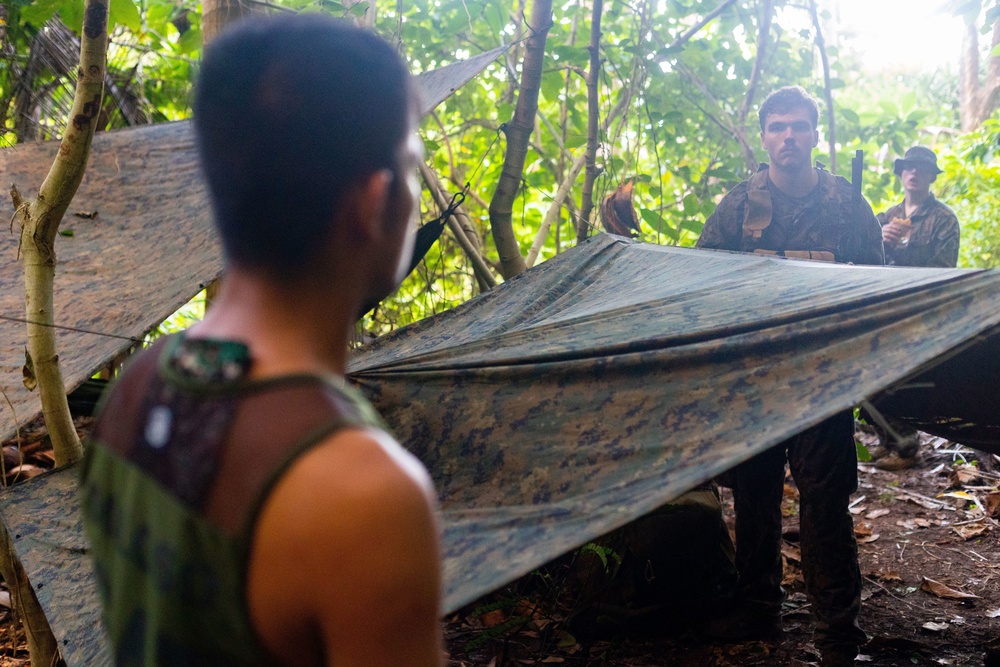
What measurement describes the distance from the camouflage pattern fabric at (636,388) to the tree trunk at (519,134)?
154 cm

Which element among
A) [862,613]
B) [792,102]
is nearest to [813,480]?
[862,613]

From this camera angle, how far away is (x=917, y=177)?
4930mm

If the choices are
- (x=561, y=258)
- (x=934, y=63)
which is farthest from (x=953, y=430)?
(x=934, y=63)

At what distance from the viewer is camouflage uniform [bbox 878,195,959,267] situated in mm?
4457

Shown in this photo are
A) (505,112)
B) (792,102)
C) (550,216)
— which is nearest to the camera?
(792,102)

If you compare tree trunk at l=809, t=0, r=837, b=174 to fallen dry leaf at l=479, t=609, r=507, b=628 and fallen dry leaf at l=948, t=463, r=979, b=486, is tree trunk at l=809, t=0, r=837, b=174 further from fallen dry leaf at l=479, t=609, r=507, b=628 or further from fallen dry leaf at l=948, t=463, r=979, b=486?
fallen dry leaf at l=479, t=609, r=507, b=628

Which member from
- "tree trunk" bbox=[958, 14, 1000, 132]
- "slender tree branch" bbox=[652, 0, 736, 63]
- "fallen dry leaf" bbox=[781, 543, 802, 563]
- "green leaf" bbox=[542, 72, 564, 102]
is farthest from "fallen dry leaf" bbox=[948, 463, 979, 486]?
"tree trunk" bbox=[958, 14, 1000, 132]

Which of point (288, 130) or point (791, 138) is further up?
point (791, 138)

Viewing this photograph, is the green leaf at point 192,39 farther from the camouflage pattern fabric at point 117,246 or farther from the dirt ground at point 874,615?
the dirt ground at point 874,615

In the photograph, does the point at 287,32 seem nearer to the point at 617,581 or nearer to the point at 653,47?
the point at 617,581

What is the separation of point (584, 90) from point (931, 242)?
246 cm

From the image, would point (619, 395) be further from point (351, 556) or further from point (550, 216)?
point (550, 216)

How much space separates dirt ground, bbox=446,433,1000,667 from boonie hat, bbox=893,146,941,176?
2.06 metres

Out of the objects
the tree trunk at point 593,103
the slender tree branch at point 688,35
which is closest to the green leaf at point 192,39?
the tree trunk at point 593,103
